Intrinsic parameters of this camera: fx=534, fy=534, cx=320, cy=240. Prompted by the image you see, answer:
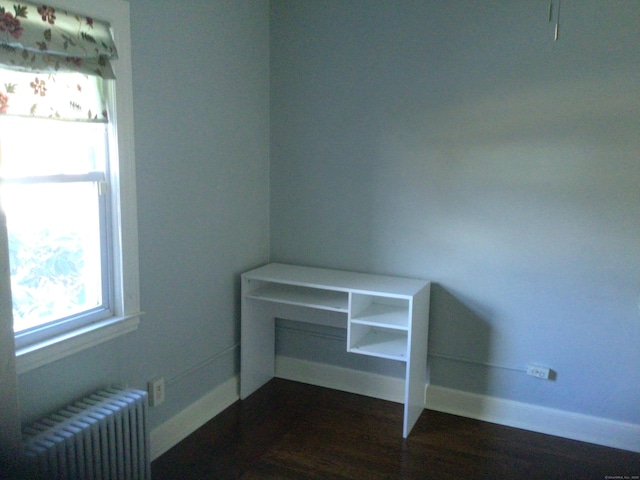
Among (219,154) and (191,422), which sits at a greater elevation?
(219,154)

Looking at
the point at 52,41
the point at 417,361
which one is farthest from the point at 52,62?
the point at 417,361

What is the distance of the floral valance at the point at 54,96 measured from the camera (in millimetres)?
1833

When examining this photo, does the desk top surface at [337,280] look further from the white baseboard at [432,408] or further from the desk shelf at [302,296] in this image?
the white baseboard at [432,408]

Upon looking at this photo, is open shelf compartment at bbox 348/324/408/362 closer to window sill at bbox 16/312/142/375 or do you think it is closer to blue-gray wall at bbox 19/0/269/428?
blue-gray wall at bbox 19/0/269/428

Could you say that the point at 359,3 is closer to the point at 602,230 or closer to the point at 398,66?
the point at 398,66

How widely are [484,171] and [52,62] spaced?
6.87ft

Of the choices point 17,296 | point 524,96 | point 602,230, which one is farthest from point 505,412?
point 17,296

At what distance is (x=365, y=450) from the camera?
2711mm

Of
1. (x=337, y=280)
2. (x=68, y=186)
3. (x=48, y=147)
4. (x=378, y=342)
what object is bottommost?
(x=378, y=342)

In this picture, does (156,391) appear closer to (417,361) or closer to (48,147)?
(48,147)

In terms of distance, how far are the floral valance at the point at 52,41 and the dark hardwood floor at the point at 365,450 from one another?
5.91 feet

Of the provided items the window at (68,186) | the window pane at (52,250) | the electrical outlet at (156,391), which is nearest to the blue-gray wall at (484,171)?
the electrical outlet at (156,391)

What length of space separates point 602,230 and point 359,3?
1796mm

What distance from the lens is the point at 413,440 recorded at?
2.81 meters
